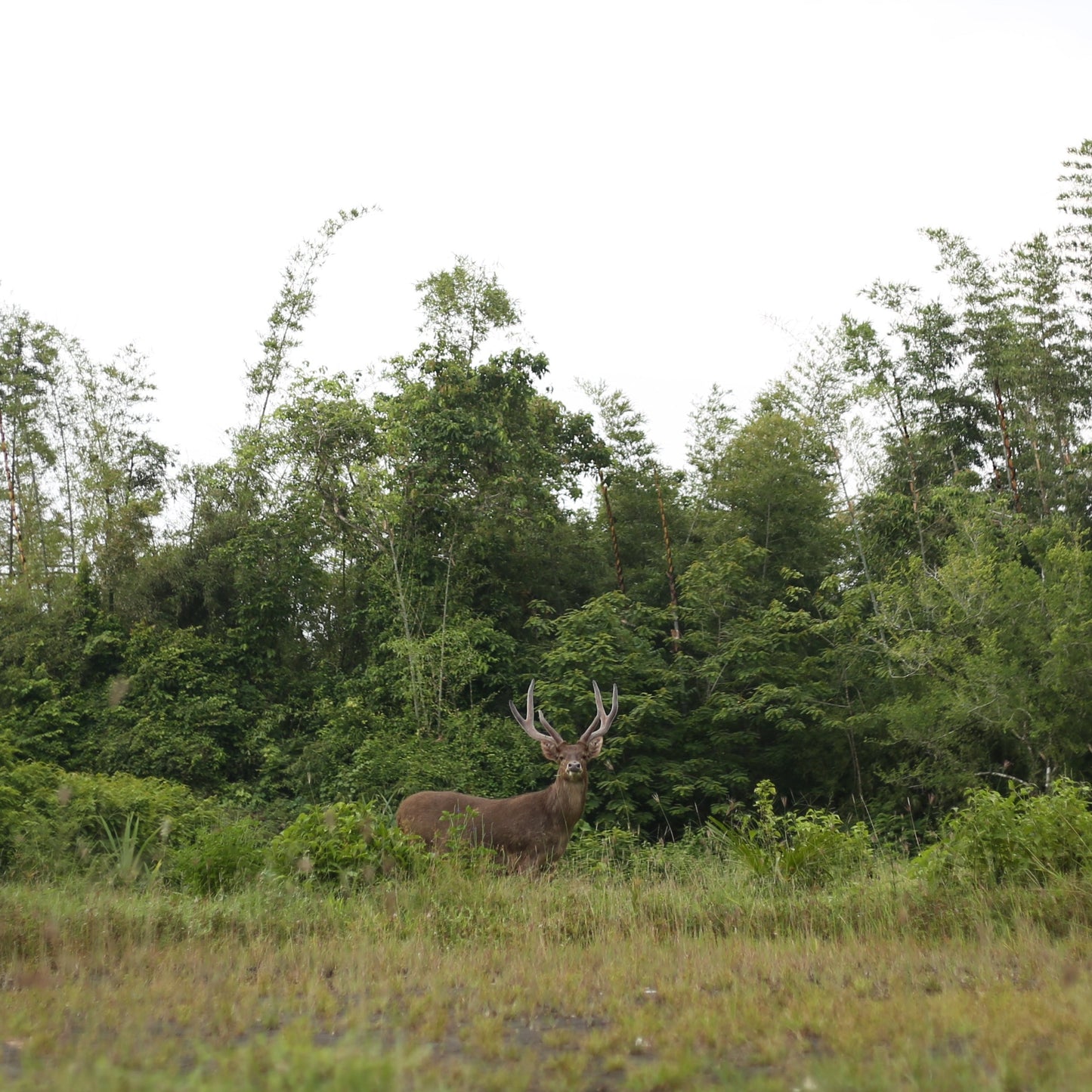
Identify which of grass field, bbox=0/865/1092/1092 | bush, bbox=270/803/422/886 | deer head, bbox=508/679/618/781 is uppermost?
deer head, bbox=508/679/618/781

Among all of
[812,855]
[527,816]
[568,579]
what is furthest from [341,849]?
[568,579]

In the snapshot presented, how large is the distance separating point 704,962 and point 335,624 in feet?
49.2

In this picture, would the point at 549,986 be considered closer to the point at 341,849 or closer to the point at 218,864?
the point at 341,849

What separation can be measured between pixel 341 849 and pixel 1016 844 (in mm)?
4435

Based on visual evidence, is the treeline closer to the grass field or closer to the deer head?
the deer head

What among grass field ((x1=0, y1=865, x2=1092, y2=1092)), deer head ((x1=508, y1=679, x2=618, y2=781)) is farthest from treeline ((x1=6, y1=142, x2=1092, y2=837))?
grass field ((x1=0, y1=865, x2=1092, y2=1092))

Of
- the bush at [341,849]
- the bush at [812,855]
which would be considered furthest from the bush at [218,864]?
the bush at [812,855]

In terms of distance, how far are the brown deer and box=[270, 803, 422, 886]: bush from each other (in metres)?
1.51

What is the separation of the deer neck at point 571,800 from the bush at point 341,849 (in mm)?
2113

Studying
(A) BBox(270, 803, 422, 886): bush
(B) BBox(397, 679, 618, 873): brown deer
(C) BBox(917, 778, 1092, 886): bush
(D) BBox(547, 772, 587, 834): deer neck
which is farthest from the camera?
(D) BBox(547, 772, 587, 834): deer neck

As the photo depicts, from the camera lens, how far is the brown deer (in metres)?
9.26

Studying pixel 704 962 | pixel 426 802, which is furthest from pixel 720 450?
pixel 704 962

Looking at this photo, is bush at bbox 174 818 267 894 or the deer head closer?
bush at bbox 174 818 267 894

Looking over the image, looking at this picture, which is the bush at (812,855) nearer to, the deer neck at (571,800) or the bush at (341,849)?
the deer neck at (571,800)
